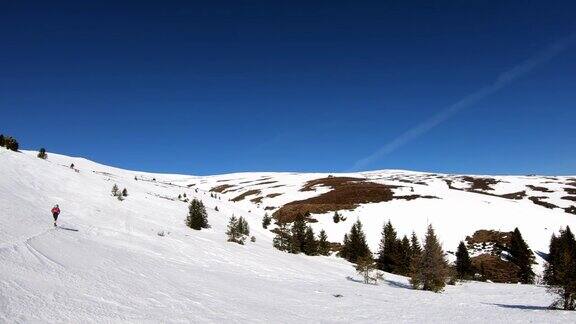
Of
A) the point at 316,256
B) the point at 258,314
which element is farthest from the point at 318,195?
the point at 258,314

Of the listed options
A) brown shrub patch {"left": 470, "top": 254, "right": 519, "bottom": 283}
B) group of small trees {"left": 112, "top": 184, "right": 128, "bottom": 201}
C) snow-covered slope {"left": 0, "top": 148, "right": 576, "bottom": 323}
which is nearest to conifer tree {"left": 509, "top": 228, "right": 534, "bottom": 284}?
brown shrub patch {"left": 470, "top": 254, "right": 519, "bottom": 283}

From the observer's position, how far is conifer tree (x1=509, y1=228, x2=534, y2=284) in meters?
46.5

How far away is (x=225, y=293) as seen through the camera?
16812 millimetres

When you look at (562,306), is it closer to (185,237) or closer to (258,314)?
(258,314)

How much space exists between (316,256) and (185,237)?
16.4m

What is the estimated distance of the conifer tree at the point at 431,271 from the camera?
1205 inches

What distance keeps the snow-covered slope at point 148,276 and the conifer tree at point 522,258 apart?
66.3 feet

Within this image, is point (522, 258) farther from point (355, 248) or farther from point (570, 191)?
point (570, 191)

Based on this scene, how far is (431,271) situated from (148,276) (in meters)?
21.5

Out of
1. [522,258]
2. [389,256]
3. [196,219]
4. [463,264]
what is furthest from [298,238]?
[522,258]

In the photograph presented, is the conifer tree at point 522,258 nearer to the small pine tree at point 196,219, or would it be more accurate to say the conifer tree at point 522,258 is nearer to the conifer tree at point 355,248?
the conifer tree at point 355,248

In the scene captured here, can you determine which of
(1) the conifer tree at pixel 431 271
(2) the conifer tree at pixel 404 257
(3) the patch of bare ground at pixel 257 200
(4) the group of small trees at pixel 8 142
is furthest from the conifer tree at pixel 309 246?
(3) the patch of bare ground at pixel 257 200

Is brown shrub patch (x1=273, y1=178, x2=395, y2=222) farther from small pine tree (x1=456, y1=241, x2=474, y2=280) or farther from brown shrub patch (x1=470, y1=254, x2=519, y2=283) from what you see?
small pine tree (x1=456, y1=241, x2=474, y2=280)

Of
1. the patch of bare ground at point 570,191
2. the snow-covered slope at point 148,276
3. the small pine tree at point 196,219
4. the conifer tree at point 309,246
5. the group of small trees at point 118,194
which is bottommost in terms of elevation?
the snow-covered slope at point 148,276
